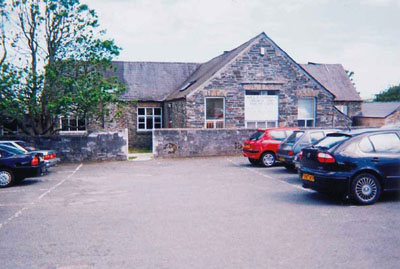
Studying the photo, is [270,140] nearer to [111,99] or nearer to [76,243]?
[111,99]

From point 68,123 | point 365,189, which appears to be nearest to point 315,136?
point 365,189

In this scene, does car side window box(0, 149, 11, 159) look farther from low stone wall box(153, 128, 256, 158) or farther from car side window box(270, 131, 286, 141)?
car side window box(270, 131, 286, 141)

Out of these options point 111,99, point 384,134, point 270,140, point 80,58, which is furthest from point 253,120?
point 384,134

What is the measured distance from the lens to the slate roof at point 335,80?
119 ft

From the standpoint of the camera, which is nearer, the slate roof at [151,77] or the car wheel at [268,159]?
the car wheel at [268,159]

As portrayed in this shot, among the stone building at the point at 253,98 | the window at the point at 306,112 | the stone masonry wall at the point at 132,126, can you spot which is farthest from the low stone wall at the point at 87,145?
the window at the point at 306,112

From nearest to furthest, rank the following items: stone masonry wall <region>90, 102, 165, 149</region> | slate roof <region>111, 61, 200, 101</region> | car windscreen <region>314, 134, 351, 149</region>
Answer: car windscreen <region>314, 134, 351, 149</region>, stone masonry wall <region>90, 102, 165, 149</region>, slate roof <region>111, 61, 200, 101</region>

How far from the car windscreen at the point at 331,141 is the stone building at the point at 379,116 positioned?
100 ft

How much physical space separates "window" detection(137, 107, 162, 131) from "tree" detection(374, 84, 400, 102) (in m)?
56.7

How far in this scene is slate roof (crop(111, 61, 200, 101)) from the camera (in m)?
27.1

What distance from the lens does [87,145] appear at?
18094mm

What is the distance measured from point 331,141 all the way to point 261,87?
14263 millimetres

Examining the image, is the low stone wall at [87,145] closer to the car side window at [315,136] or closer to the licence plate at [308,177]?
the car side window at [315,136]

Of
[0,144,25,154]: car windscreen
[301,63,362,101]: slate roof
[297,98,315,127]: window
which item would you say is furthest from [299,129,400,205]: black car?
[301,63,362,101]: slate roof
